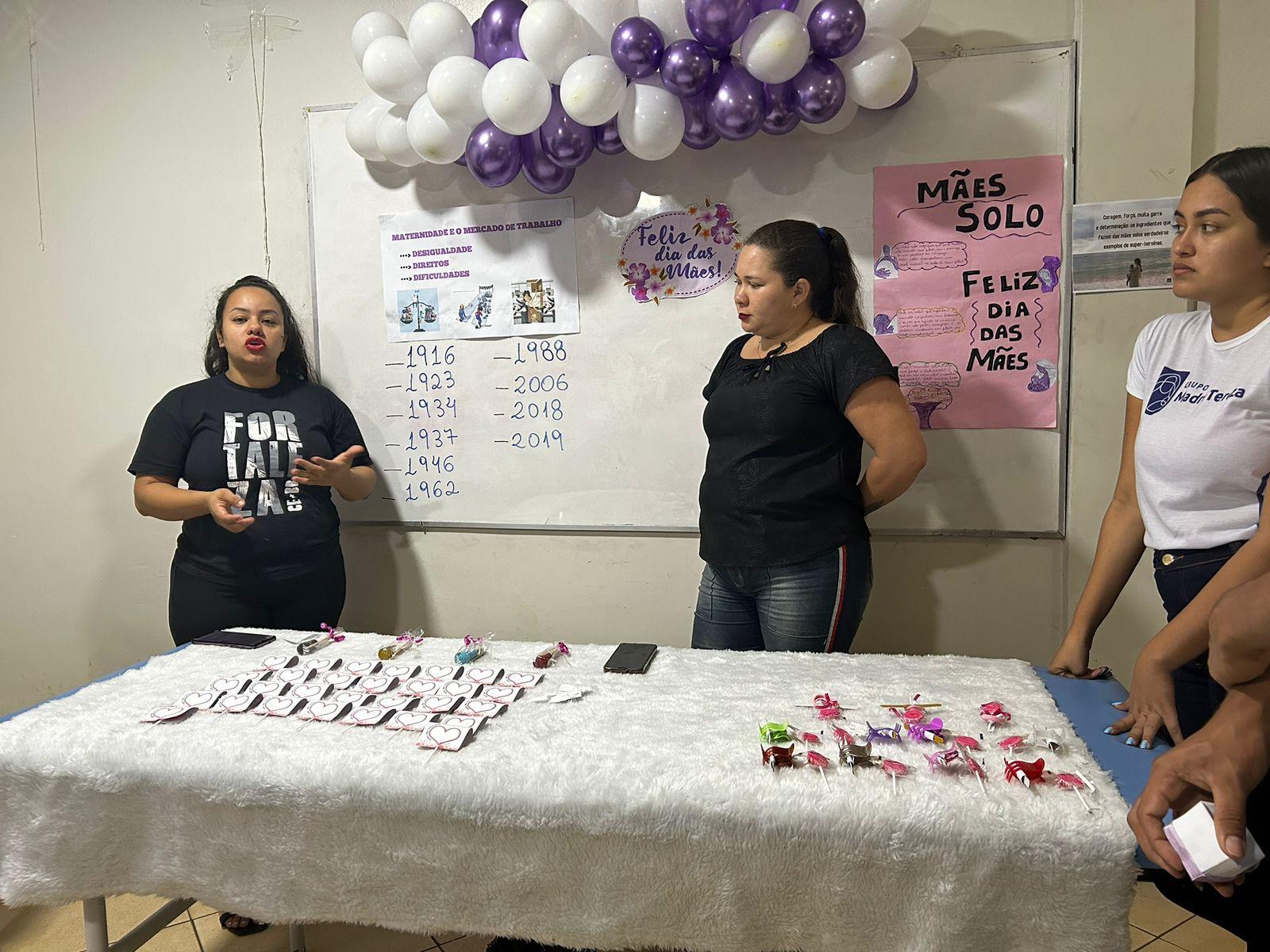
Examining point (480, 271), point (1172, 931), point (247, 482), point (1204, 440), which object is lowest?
point (1172, 931)

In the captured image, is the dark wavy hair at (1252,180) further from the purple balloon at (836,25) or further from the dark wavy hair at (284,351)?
the dark wavy hair at (284,351)

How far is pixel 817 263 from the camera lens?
1.75 meters

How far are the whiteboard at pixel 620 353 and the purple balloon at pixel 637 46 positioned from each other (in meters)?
0.34

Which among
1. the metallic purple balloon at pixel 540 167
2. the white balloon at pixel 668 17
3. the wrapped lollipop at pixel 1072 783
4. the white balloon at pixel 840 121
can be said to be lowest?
the wrapped lollipop at pixel 1072 783

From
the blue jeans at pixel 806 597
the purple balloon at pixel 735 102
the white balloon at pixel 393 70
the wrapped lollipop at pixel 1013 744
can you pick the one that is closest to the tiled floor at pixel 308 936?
the blue jeans at pixel 806 597

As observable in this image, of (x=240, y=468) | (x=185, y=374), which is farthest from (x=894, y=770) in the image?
(x=185, y=374)

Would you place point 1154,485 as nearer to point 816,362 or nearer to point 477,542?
point 816,362

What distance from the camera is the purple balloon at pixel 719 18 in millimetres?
1759

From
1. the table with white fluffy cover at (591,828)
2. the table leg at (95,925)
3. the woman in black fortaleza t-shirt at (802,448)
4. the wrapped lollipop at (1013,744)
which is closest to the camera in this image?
the table with white fluffy cover at (591,828)

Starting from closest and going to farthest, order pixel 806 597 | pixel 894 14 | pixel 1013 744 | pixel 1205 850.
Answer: pixel 1205 850 < pixel 1013 744 < pixel 806 597 < pixel 894 14

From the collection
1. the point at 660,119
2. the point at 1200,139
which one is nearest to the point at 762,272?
the point at 660,119

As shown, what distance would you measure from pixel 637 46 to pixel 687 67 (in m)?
0.12

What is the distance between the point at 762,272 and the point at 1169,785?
1.18 meters

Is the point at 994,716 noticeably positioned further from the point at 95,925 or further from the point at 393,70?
the point at 393,70
